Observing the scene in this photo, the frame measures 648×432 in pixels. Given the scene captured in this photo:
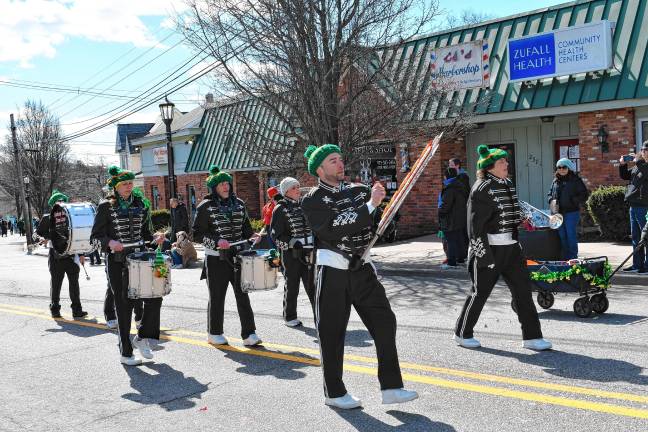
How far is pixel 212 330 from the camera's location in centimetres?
839

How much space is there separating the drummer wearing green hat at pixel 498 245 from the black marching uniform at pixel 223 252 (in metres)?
2.53

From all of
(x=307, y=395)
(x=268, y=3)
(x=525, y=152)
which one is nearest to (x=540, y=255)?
(x=307, y=395)

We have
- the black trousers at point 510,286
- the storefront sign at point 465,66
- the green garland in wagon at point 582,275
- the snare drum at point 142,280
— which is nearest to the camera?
the black trousers at point 510,286

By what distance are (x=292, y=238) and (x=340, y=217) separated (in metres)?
3.53

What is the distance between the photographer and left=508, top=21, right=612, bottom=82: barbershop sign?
1623cm

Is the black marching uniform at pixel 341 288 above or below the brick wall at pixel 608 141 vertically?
below

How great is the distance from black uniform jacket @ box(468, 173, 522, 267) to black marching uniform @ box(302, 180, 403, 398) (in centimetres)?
178

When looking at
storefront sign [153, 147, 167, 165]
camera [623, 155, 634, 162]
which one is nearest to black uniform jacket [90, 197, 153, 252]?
camera [623, 155, 634, 162]

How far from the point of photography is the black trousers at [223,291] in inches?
321

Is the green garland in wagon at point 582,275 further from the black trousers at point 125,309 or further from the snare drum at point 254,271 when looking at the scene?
the black trousers at point 125,309

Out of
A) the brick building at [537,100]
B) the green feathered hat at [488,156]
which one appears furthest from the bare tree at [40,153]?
the green feathered hat at [488,156]

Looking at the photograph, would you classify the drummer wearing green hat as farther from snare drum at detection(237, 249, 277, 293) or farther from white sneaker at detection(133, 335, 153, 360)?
white sneaker at detection(133, 335, 153, 360)

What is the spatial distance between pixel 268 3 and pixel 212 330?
357 inches

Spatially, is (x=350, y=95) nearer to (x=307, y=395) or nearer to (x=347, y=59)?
(x=347, y=59)
